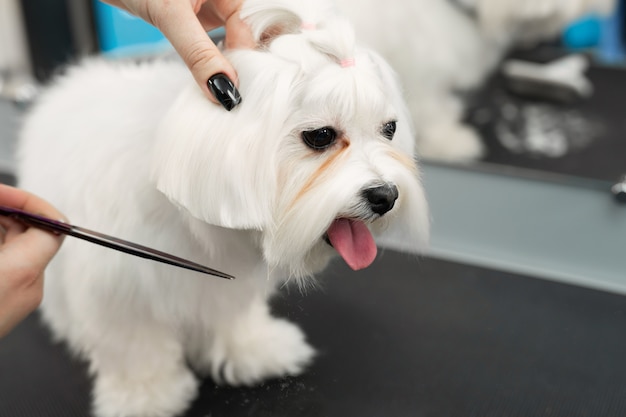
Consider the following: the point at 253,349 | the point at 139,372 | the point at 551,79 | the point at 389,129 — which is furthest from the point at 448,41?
the point at 139,372

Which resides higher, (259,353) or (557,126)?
(557,126)

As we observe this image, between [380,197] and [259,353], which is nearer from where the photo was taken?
[380,197]

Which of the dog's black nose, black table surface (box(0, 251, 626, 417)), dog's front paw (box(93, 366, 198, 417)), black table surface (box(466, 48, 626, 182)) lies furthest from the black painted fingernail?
black table surface (box(466, 48, 626, 182))

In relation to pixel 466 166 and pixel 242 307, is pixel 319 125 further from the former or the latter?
pixel 466 166

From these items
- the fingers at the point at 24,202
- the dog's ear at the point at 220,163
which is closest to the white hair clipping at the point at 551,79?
the dog's ear at the point at 220,163

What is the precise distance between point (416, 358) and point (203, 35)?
1.73 ft

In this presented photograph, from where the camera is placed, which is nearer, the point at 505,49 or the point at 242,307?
the point at 242,307

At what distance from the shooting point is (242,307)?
0.86m

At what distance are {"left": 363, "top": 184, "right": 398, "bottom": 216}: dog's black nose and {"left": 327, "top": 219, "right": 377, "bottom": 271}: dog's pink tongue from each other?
4 centimetres

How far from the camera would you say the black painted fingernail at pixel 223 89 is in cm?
60

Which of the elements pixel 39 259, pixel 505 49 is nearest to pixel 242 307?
pixel 39 259

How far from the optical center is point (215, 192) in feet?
1.98

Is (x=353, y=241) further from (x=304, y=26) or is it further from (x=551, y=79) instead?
(x=551, y=79)

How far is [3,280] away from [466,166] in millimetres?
893
